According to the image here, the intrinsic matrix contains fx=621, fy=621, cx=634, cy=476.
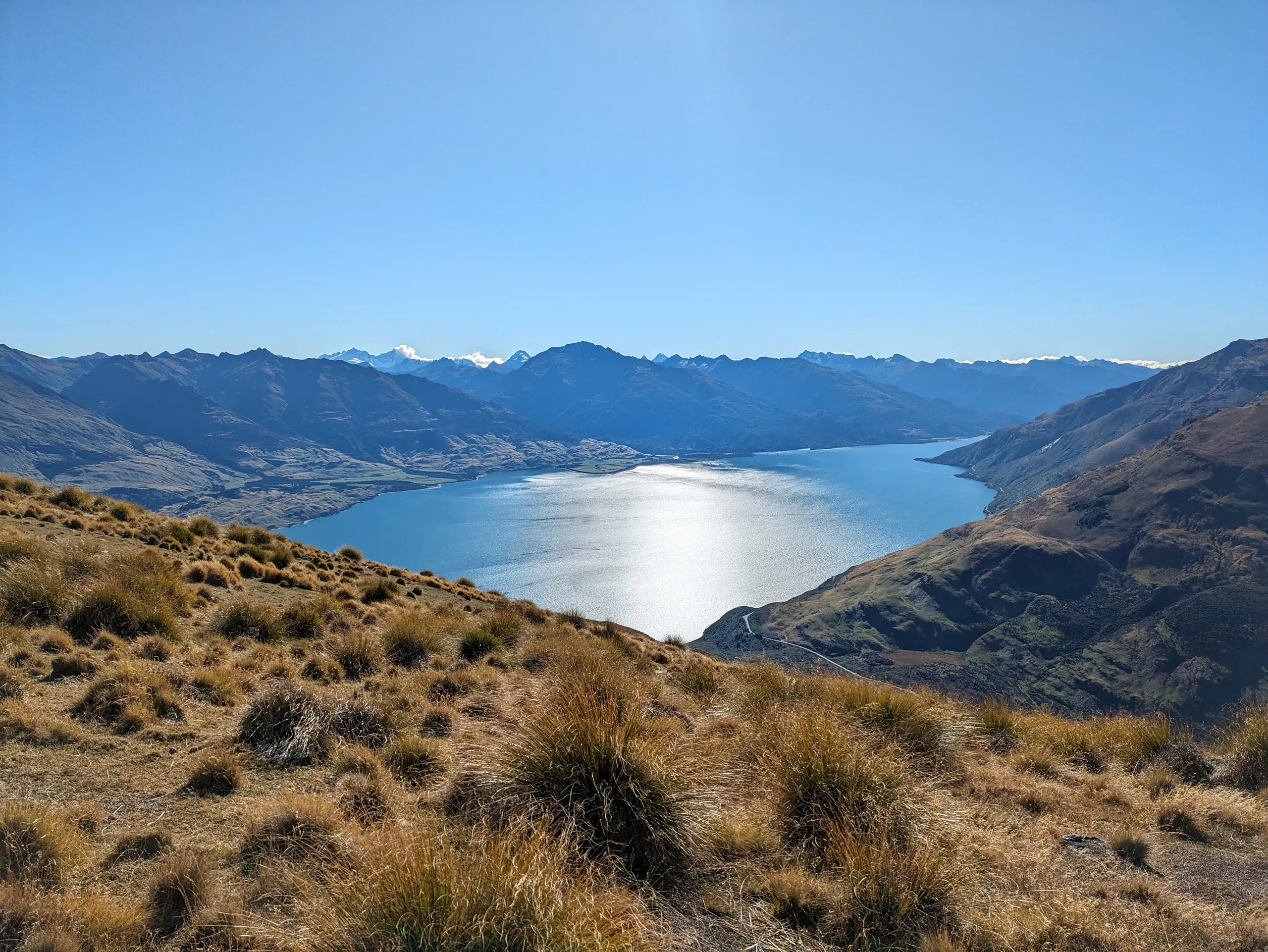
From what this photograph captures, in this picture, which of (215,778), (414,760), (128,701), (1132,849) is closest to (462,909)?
(414,760)

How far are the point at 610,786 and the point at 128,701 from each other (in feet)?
18.5

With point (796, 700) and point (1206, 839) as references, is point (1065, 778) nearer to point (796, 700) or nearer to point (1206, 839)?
point (1206, 839)

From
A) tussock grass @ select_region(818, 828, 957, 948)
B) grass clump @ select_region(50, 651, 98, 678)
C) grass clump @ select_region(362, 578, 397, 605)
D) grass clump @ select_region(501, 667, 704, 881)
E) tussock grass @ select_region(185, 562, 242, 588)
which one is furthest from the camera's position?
grass clump @ select_region(362, 578, 397, 605)

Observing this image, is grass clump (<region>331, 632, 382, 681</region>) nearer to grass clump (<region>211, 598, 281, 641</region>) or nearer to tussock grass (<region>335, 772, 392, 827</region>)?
grass clump (<region>211, 598, 281, 641</region>)

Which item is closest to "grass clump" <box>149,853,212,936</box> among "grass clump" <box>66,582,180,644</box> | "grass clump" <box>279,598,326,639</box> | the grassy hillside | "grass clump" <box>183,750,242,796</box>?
the grassy hillside

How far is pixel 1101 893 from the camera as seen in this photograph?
15.9 feet

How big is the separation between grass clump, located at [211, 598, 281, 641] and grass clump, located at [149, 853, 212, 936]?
695 cm

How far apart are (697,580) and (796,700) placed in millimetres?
129566

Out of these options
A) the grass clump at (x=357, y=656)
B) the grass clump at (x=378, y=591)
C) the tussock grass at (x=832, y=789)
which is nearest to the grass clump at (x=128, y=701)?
the grass clump at (x=357, y=656)

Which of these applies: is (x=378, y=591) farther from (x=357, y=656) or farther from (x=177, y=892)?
(x=177, y=892)

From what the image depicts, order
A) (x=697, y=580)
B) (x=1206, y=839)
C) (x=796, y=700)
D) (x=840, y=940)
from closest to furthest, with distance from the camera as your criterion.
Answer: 1. (x=840, y=940)
2. (x=1206, y=839)
3. (x=796, y=700)
4. (x=697, y=580)

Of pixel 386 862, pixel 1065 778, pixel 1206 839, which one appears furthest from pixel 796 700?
pixel 386 862

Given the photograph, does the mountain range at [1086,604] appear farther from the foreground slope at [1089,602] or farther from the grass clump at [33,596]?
the grass clump at [33,596]

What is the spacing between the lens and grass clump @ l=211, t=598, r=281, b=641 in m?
10.3
